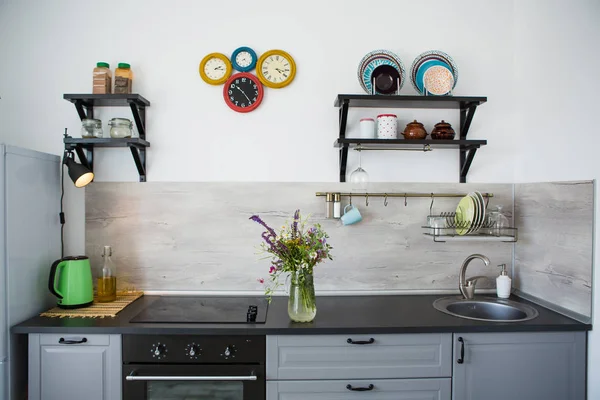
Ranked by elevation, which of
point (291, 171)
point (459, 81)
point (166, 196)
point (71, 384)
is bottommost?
point (71, 384)

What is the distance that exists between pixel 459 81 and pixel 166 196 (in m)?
1.74

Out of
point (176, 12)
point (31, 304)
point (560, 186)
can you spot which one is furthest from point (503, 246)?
point (31, 304)

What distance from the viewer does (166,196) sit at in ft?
7.54

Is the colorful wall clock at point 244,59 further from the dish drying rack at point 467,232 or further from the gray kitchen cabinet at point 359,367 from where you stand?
the gray kitchen cabinet at point 359,367

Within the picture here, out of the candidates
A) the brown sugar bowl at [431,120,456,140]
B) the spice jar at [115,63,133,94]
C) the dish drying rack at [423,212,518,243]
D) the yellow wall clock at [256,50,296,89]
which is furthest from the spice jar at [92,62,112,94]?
the dish drying rack at [423,212,518,243]

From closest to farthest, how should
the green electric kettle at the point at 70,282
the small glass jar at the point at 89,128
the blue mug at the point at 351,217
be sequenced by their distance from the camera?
1. the green electric kettle at the point at 70,282
2. the small glass jar at the point at 89,128
3. the blue mug at the point at 351,217

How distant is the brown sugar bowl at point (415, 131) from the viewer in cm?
215

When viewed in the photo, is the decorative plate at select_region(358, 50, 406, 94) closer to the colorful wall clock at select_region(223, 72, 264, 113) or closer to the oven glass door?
the colorful wall clock at select_region(223, 72, 264, 113)

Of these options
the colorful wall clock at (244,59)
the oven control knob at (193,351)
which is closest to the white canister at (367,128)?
the colorful wall clock at (244,59)

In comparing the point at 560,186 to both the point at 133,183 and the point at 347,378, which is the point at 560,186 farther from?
the point at 133,183

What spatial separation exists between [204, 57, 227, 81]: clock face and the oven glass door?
4.78 ft

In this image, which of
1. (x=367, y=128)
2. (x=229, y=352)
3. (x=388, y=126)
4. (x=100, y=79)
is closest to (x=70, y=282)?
(x=229, y=352)

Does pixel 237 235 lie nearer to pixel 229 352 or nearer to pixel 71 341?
pixel 229 352

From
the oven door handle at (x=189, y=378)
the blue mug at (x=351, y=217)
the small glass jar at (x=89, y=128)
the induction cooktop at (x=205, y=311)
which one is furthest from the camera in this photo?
the blue mug at (x=351, y=217)
